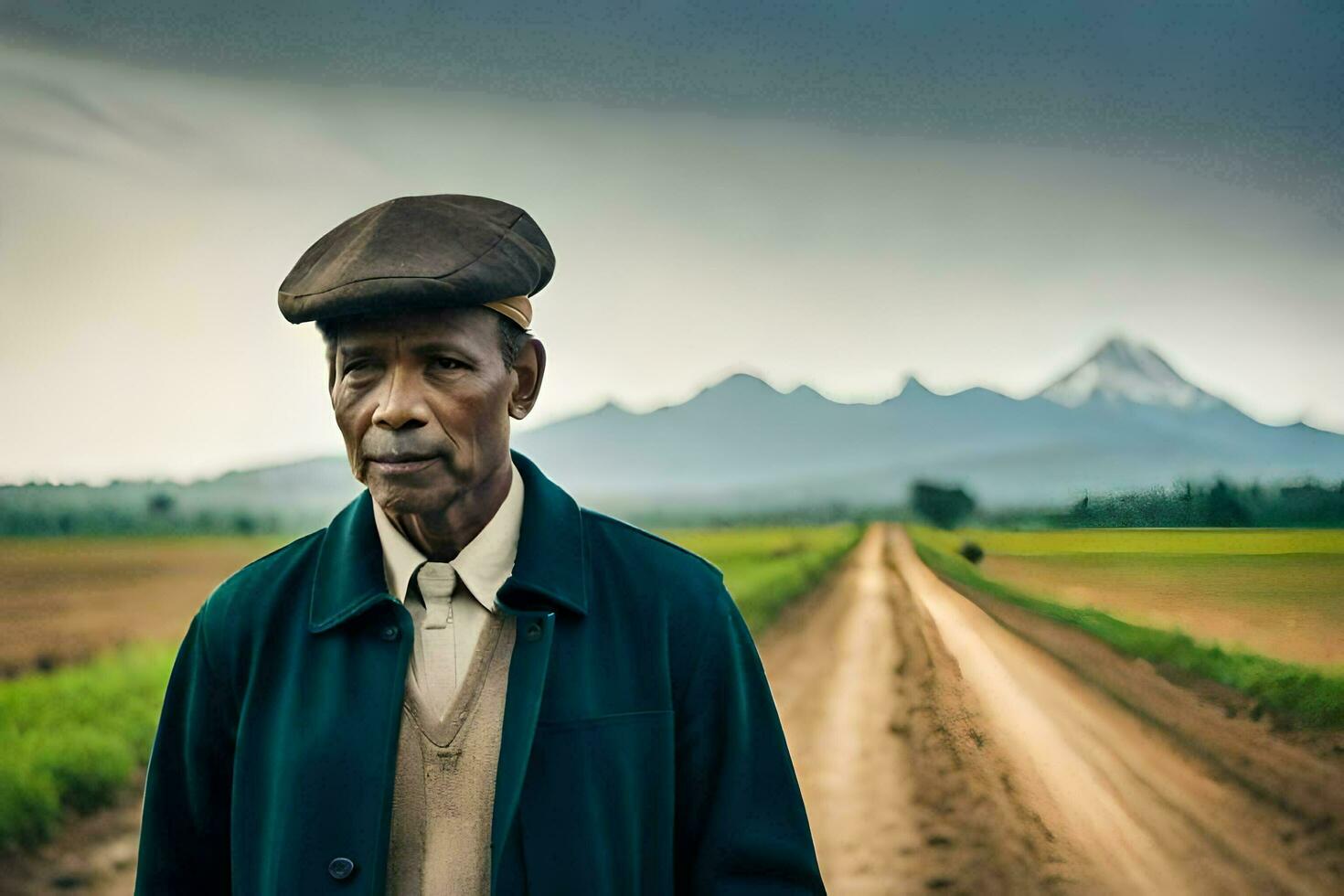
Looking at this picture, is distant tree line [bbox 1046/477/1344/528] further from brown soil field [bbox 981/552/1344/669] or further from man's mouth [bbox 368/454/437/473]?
man's mouth [bbox 368/454/437/473]

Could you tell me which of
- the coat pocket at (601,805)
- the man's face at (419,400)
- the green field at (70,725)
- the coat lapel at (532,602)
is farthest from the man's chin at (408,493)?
the green field at (70,725)

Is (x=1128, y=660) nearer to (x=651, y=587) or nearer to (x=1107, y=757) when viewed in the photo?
(x=1107, y=757)

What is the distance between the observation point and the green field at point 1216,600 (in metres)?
4.36

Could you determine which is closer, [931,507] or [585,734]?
[585,734]

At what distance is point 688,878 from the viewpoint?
132 centimetres

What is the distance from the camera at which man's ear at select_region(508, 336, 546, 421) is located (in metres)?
1.33

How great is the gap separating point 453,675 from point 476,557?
139 millimetres

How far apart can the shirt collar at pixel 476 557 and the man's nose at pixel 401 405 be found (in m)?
0.14

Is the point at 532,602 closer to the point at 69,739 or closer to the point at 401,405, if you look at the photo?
the point at 401,405

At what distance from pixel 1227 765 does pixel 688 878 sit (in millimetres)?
3969

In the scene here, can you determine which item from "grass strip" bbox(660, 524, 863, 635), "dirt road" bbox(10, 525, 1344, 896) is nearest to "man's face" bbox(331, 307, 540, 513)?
"grass strip" bbox(660, 524, 863, 635)

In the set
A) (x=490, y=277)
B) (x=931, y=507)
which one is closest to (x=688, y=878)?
(x=490, y=277)

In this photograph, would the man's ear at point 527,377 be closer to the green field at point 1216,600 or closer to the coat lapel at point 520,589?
the coat lapel at point 520,589

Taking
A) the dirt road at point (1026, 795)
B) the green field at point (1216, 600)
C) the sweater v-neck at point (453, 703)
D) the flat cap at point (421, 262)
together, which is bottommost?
the dirt road at point (1026, 795)
